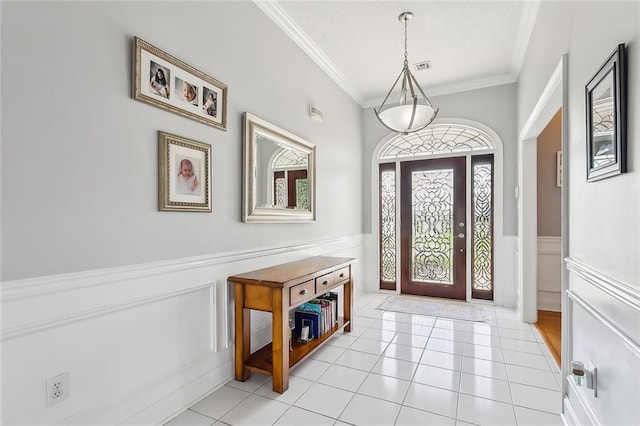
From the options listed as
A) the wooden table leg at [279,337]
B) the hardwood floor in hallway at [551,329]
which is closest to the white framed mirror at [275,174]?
the wooden table leg at [279,337]

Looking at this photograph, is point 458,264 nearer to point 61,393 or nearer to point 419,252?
point 419,252

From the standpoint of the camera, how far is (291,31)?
3004 mm

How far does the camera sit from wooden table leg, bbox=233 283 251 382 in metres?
2.22

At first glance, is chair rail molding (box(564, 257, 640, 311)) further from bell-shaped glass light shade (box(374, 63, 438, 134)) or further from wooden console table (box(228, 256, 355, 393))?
wooden console table (box(228, 256, 355, 393))

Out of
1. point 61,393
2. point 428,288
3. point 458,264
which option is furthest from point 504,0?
point 61,393

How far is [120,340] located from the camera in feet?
5.31

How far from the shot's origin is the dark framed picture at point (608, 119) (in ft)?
3.97

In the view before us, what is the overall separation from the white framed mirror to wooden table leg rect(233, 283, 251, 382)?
566 millimetres

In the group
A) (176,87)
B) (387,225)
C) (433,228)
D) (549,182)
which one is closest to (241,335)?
(176,87)

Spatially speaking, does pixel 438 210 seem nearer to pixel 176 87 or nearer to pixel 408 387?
pixel 408 387

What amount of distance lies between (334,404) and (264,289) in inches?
33.1

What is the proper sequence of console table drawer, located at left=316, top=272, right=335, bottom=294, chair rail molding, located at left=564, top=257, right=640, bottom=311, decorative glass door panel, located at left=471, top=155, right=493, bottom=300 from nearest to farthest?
1. chair rail molding, located at left=564, top=257, right=640, bottom=311
2. console table drawer, located at left=316, top=272, right=335, bottom=294
3. decorative glass door panel, located at left=471, top=155, right=493, bottom=300

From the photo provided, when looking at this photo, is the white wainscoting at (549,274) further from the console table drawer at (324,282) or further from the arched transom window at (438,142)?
the console table drawer at (324,282)

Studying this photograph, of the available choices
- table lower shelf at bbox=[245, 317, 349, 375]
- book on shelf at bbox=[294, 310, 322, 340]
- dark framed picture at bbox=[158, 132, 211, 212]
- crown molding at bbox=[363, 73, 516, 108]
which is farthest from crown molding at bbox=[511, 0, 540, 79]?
table lower shelf at bbox=[245, 317, 349, 375]
